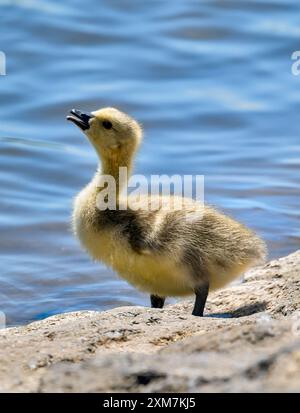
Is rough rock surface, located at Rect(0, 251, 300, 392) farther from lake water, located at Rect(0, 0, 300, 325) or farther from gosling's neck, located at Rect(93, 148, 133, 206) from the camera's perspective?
lake water, located at Rect(0, 0, 300, 325)

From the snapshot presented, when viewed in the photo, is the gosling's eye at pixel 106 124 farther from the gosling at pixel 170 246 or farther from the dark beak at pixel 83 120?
the gosling at pixel 170 246

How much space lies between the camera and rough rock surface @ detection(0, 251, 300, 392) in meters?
2.93

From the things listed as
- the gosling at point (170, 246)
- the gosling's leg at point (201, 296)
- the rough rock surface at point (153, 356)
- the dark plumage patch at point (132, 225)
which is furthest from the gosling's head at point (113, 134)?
the rough rock surface at point (153, 356)

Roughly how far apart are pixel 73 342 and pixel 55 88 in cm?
720

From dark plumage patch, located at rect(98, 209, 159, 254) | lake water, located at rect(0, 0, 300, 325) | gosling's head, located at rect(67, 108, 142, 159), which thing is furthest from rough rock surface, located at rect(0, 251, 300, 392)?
lake water, located at rect(0, 0, 300, 325)

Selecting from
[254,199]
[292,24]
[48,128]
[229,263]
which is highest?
[292,24]

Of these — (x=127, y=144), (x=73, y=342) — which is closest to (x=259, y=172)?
(x=127, y=144)

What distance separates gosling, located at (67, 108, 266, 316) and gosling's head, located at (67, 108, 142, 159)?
354 mm

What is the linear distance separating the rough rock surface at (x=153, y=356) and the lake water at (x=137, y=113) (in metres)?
2.36

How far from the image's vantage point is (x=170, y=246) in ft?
18.0

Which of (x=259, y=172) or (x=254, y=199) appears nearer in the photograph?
(x=254, y=199)

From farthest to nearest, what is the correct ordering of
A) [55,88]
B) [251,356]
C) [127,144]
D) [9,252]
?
[55,88]
[9,252]
[127,144]
[251,356]

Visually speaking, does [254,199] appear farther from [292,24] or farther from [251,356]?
[251,356]
